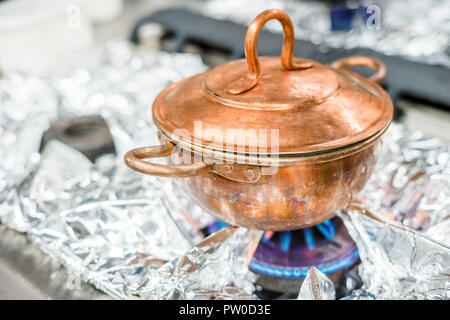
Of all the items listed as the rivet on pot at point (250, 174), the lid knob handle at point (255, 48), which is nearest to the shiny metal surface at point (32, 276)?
the rivet on pot at point (250, 174)

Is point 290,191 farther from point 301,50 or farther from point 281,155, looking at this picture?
point 301,50

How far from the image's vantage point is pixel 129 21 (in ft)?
9.20

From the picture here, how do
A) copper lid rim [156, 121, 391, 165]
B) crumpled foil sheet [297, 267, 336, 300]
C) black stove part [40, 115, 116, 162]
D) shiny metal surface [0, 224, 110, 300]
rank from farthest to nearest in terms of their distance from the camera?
black stove part [40, 115, 116, 162] → shiny metal surface [0, 224, 110, 300] → crumpled foil sheet [297, 267, 336, 300] → copper lid rim [156, 121, 391, 165]

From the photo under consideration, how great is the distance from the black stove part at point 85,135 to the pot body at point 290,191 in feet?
1.87

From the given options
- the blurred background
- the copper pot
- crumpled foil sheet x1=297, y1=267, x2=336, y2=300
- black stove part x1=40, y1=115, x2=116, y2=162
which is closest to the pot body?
the copper pot

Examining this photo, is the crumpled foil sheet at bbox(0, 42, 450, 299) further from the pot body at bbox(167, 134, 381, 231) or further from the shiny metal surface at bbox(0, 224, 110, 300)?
the pot body at bbox(167, 134, 381, 231)

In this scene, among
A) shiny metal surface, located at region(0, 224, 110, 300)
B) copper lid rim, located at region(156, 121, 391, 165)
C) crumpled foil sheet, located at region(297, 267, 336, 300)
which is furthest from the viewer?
shiny metal surface, located at region(0, 224, 110, 300)

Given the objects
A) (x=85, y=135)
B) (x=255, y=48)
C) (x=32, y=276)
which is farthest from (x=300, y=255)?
(x=85, y=135)

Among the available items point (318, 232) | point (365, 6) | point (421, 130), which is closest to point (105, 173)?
point (318, 232)

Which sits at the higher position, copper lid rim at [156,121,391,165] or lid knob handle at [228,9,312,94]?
lid knob handle at [228,9,312,94]

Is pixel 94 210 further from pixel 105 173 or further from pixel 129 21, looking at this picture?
pixel 129 21

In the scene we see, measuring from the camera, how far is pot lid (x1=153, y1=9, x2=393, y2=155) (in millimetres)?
762

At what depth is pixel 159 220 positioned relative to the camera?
1131mm

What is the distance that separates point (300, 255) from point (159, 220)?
387mm
